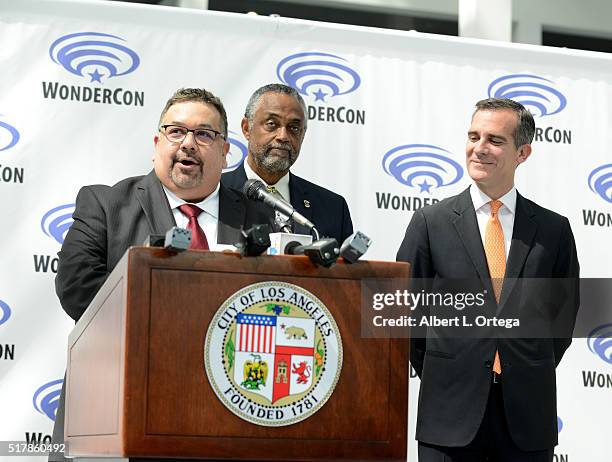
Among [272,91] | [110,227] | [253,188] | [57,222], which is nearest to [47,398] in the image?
[57,222]

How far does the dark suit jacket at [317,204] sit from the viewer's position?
4441 mm

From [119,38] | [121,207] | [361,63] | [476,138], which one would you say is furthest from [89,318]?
[361,63]

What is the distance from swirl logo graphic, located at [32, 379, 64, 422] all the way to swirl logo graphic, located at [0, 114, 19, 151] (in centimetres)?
103

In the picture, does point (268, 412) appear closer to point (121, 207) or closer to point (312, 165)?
point (121, 207)

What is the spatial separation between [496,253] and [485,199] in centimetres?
25

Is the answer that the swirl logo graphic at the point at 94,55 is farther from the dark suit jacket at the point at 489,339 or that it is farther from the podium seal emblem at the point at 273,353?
the podium seal emblem at the point at 273,353

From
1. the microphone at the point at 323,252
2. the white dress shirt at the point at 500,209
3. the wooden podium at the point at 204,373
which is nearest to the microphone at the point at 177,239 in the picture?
the wooden podium at the point at 204,373

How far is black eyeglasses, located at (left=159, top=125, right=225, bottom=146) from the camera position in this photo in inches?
125

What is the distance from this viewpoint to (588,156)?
18.0 ft

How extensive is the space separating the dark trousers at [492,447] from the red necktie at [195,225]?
4.29ft

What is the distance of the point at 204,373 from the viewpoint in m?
2.31

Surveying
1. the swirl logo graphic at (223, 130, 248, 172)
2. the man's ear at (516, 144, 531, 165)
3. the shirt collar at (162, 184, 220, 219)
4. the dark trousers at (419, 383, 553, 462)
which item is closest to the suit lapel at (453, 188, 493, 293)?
the man's ear at (516, 144, 531, 165)

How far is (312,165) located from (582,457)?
185 cm

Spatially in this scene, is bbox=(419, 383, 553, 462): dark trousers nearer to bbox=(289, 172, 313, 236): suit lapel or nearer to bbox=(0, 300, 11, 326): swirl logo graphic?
bbox=(289, 172, 313, 236): suit lapel
